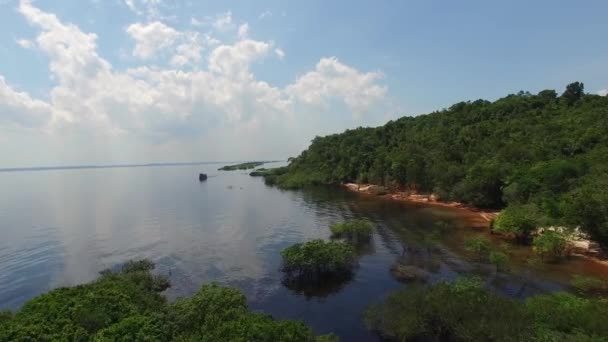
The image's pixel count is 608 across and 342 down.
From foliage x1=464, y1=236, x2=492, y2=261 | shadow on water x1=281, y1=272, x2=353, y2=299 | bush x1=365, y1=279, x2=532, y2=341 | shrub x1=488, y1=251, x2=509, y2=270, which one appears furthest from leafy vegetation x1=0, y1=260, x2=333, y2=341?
foliage x1=464, y1=236, x2=492, y2=261

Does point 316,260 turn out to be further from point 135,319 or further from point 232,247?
point 135,319

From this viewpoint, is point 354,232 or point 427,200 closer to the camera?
point 354,232

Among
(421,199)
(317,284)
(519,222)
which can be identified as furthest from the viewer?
(421,199)

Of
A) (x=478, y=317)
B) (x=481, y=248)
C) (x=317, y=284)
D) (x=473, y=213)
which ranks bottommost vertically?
(x=317, y=284)

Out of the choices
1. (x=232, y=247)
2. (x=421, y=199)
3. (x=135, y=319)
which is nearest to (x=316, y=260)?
(x=232, y=247)

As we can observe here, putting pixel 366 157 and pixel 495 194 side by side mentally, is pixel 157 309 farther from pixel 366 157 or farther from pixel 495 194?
pixel 366 157
